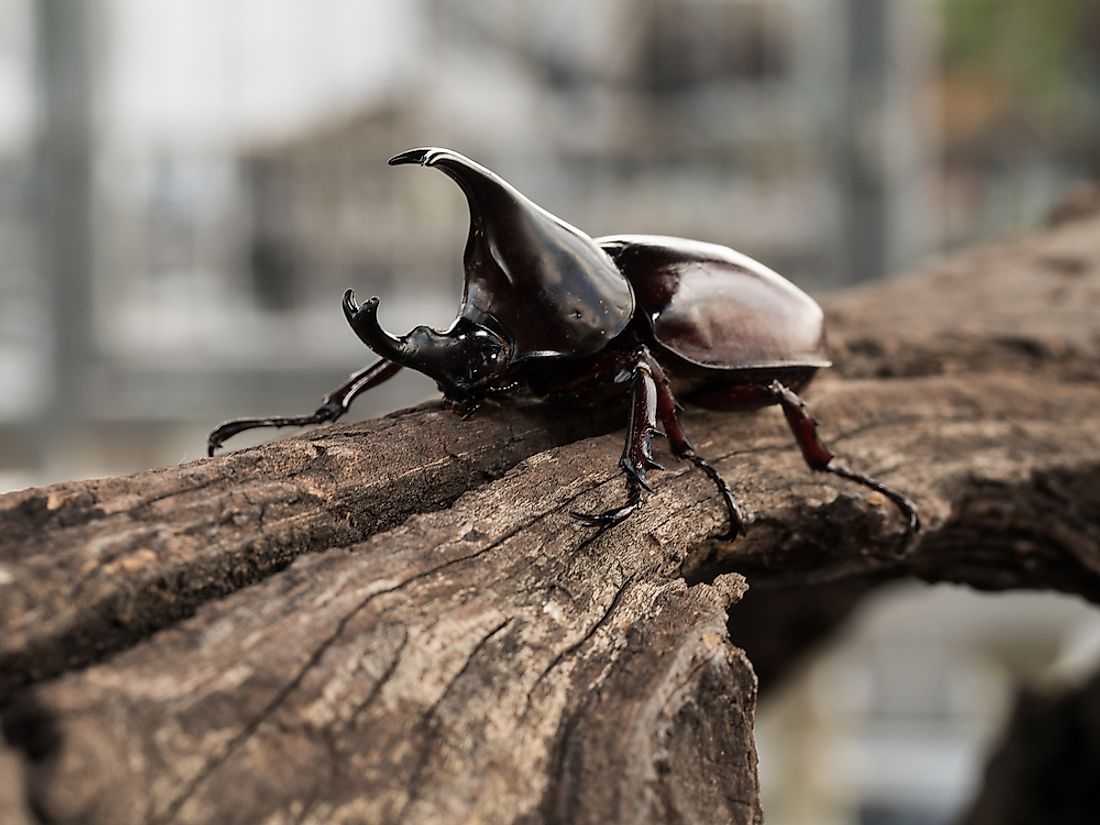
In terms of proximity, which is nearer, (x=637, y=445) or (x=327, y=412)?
(x=637, y=445)

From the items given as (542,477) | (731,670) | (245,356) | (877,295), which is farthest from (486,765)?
(245,356)

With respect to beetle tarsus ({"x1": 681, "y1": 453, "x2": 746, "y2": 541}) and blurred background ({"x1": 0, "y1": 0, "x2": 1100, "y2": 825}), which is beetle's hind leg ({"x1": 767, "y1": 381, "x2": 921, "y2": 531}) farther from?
blurred background ({"x1": 0, "y1": 0, "x2": 1100, "y2": 825})

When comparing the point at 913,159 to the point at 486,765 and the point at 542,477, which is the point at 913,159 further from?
the point at 486,765

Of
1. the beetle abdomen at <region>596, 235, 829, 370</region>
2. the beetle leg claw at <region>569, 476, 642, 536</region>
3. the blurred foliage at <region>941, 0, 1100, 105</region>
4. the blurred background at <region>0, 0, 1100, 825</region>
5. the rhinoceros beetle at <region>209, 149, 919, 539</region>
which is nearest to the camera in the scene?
the beetle leg claw at <region>569, 476, 642, 536</region>

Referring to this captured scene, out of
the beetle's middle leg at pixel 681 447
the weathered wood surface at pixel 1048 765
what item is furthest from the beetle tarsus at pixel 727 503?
the weathered wood surface at pixel 1048 765

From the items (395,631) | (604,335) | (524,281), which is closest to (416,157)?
(524,281)

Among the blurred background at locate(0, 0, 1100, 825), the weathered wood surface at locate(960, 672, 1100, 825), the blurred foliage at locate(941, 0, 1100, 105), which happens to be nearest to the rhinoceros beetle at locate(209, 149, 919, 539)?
the weathered wood surface at locate(960, 672, 1100, 825)

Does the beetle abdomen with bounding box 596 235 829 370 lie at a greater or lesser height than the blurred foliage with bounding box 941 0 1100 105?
lesser

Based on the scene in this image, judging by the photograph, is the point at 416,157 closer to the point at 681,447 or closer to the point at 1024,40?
the point at 681,447
